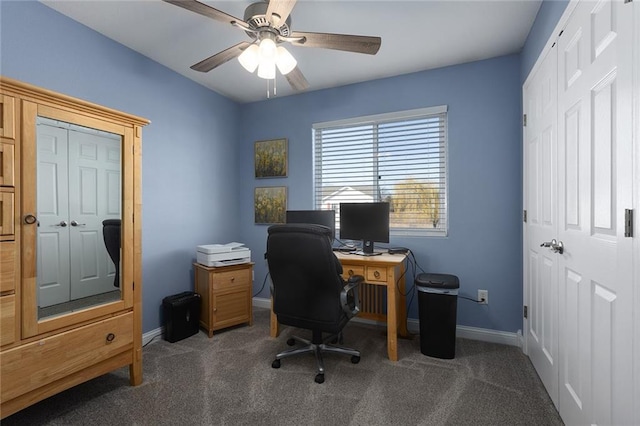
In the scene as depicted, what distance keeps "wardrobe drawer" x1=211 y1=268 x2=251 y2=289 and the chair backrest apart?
3.02 ft

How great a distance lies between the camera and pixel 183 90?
3033 millimetres

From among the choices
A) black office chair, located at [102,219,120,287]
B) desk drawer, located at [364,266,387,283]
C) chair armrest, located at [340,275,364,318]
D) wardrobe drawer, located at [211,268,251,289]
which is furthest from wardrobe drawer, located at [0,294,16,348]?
desk drawer, located at [364,266,387,283]

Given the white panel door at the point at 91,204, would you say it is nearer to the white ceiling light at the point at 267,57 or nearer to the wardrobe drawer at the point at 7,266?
the wardrobe drawer at the point at 7,266

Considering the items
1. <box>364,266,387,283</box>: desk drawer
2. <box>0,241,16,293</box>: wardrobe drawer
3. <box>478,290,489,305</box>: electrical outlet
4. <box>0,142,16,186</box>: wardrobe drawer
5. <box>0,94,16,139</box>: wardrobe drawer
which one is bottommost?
<box>478,290,489,305</box>: electrical outlet

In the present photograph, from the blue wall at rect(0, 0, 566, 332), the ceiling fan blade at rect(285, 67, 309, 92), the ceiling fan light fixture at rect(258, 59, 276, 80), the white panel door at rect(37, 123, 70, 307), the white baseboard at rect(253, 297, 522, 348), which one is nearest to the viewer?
the white panel door at rect(37, 123, 70, 307)

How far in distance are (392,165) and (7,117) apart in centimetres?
283

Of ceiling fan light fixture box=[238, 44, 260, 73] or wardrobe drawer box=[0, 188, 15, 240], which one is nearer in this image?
wardrobe drawer box=[0, 188, 15, 240]

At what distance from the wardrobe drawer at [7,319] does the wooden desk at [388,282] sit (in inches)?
69.3

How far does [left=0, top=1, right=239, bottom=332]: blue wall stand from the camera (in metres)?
1.95

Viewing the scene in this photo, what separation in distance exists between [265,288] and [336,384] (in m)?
1.82

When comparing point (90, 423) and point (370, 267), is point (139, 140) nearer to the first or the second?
point (90, 423)

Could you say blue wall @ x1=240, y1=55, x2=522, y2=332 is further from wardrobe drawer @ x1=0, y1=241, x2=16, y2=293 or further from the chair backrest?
wardrobe drawer @ x1=0, y1=241, x2=16, y2=293

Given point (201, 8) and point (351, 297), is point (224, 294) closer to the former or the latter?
point (351, 297)

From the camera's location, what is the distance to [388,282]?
2.36 metres
